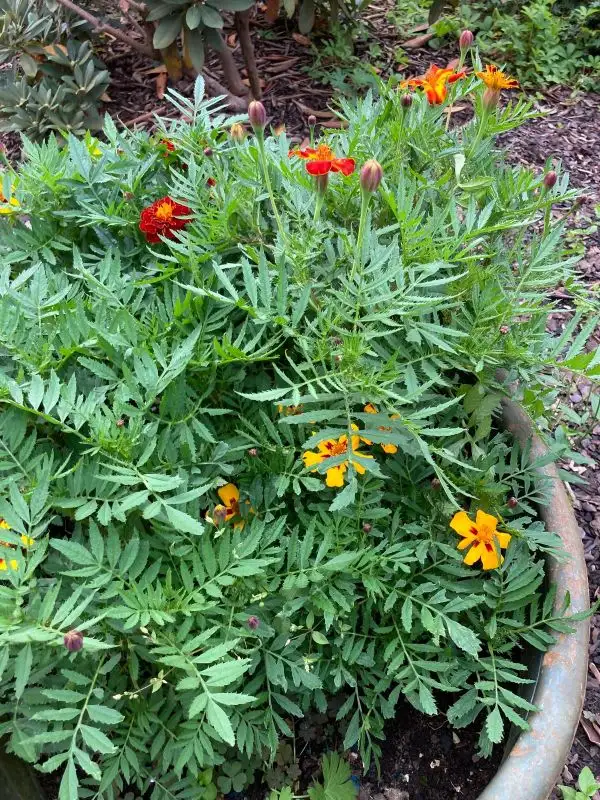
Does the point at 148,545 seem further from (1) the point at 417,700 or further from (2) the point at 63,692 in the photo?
(1) the point at 417,700

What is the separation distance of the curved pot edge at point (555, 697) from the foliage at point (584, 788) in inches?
10.8

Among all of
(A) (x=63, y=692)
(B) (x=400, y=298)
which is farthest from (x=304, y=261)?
(A) (x=63, y=692)

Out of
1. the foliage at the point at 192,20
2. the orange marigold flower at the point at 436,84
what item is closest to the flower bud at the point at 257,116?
the orange marigold flower at the point at 436,84

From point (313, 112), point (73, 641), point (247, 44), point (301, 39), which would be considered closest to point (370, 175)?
point (73, 641)

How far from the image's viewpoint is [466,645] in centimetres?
93

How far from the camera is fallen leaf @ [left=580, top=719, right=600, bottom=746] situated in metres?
1.23

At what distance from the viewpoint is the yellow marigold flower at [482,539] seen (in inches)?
39.1

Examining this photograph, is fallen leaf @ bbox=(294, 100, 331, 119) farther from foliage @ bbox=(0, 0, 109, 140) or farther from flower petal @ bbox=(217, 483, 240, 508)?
flower petal @ bbox=(217, 483, 240, 508)

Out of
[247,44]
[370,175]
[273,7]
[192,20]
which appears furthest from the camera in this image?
[273,7]

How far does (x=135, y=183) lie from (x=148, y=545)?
2.11 feet

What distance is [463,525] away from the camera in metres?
1.00

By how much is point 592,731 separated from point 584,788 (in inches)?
6.0

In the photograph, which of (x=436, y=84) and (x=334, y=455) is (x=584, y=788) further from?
(x=436, y=84)

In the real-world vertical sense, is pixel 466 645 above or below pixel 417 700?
above
